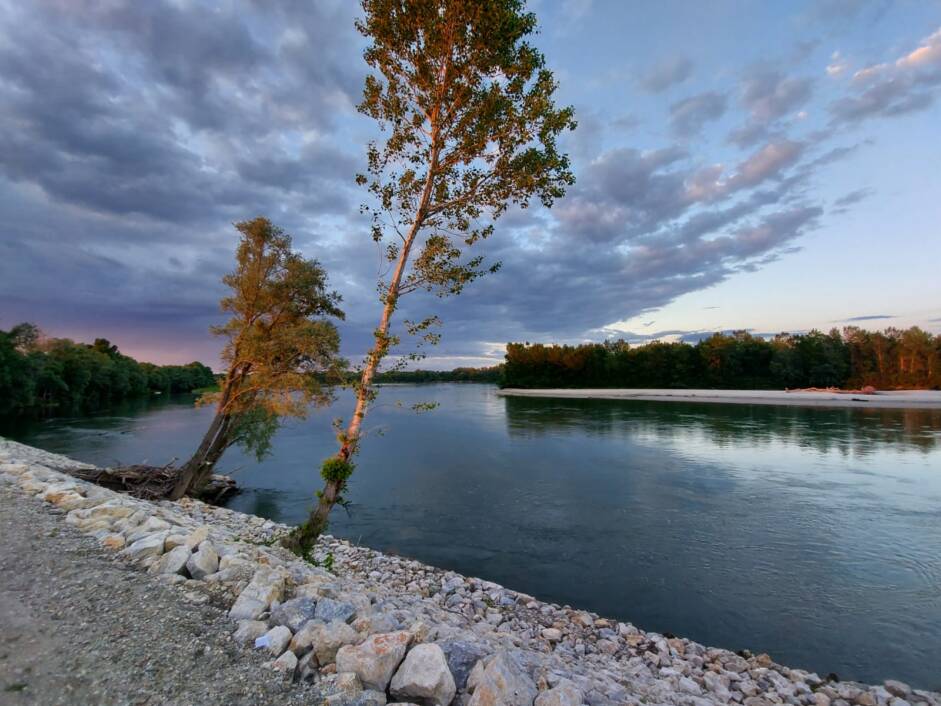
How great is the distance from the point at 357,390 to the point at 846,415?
64003 millimetres

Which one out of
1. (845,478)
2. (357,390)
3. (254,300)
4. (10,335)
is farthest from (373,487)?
(10,335)

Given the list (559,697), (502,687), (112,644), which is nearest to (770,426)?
(559,697)

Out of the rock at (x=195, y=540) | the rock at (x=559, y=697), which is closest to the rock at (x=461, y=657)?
the rock at (x=559, y=697)

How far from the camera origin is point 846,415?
172 ft

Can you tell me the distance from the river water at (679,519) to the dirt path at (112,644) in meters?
4.42

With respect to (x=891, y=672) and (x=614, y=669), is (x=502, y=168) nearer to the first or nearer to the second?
(x=614, y=669)

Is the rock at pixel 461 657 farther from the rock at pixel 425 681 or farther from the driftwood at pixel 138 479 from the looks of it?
the driftwood at pixel 138 479

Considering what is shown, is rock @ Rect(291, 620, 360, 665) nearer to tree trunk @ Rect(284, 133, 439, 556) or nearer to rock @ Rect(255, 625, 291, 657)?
rock @ Rect(255, 625, 291, 657)

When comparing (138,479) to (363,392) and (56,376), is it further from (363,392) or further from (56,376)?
(56,376)

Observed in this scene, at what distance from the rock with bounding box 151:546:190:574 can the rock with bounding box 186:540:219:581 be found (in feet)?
0.23

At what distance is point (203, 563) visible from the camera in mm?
5387

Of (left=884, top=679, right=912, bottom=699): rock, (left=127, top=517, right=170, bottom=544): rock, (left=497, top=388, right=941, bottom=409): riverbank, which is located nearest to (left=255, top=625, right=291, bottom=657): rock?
(left=127, top=517, right=170, bottom=544): rock

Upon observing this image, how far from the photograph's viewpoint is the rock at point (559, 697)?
367 centimetres

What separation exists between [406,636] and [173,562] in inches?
128
